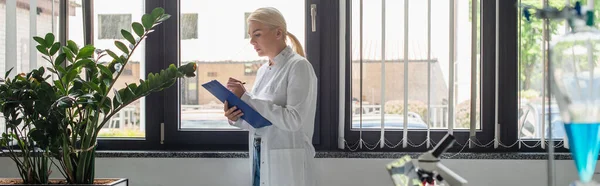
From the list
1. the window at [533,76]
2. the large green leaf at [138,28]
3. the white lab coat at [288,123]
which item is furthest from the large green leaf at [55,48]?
the window at [533,76]

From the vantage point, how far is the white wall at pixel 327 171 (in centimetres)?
290

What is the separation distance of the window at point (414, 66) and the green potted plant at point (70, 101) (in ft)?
2.95

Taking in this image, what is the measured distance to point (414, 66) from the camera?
117 inches

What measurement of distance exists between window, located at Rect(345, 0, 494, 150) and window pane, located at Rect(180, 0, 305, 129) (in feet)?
1.15

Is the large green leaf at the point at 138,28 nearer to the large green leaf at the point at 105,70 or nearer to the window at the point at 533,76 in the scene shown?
the large green leaf at the point at 105,70

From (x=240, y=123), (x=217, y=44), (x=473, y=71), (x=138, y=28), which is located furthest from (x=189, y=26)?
(x=473, y=71)

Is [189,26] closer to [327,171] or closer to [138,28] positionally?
[138,28]

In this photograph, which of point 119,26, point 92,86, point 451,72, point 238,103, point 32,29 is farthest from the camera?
point 119,26

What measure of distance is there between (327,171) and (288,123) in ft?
2.28

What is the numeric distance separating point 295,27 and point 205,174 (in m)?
0.86

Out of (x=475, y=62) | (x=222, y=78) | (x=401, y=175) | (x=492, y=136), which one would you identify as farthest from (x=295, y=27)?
(x=401, y=175)

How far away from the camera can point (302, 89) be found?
7.75 ft

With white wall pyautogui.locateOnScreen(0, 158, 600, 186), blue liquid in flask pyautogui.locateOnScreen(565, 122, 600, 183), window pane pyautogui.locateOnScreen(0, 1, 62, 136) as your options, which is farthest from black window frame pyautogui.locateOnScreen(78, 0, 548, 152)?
blue liquid in flask pyautogui.locateOnScreen(565, 122, 600, 183)

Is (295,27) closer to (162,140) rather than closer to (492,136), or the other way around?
(162,140)
